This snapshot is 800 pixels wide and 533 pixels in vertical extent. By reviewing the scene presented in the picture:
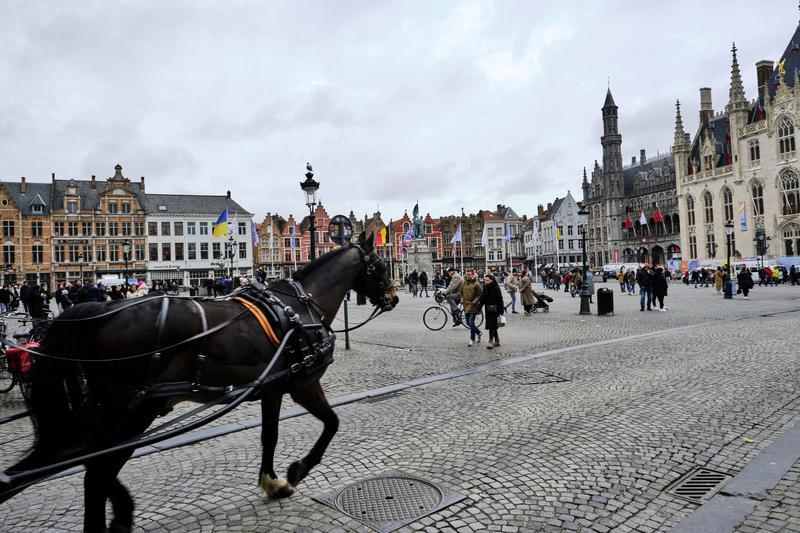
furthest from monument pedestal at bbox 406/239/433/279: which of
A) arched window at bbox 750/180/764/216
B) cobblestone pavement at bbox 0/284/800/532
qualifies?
A: cobblestone pavement at bbox 0/284/800/532

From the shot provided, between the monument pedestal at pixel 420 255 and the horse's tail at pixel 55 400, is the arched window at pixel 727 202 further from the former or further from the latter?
the horse's tail at pixel 55 400

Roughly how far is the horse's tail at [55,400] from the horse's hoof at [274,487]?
135cm

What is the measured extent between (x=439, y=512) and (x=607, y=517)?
1182 mm

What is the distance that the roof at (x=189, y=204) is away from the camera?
6606cm

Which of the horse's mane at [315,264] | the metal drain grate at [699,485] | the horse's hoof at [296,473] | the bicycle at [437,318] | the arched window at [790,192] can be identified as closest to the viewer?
the metal drain grate at [699,485]

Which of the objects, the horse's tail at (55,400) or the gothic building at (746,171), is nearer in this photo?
the horse's tail at (55,400)

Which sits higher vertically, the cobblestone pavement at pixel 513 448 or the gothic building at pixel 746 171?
the gothic building at pixel 746 171

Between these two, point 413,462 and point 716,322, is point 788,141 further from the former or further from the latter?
Answer: point 413,462

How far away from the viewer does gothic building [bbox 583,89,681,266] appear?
260 ft

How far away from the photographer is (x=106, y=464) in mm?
3305

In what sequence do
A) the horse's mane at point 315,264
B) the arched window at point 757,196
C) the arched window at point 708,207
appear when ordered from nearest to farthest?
the horse's mane at point 315,264 < the arched window at point 757,196 < the arched window at point 708,207

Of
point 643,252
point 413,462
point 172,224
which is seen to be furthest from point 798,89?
point 172,224

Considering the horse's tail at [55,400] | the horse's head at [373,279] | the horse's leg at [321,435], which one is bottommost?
the horse's leg at [321,435]

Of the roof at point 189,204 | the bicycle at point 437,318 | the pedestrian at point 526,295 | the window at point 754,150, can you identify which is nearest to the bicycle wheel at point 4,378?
the bicycle at point 437,318
